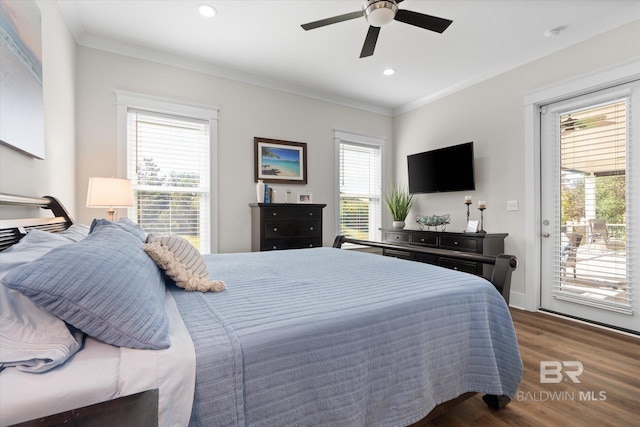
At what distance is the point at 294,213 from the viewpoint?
3.72 m

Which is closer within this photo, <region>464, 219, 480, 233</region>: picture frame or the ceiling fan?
the ceiling fan

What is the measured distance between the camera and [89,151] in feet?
9.82

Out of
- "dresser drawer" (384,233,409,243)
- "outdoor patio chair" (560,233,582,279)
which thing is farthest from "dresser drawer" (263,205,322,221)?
"outdoor patio chair" (560,233,582,279)

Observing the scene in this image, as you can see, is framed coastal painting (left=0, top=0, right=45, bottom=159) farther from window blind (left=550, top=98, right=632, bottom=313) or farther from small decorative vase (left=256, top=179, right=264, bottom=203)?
window blind (left=550, top=98, right=632, bottom=313)

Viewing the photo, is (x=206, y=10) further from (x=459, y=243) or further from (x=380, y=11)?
(x=459, y=243)

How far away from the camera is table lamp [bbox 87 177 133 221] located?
2.48 metres

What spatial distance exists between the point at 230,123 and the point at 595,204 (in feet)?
13.2

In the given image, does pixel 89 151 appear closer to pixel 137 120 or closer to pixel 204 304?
pixel 137 120

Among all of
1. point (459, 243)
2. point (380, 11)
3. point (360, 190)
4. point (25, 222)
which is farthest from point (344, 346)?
point (360, 190)

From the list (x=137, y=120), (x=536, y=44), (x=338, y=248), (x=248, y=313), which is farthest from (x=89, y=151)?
(x=536, y=44)

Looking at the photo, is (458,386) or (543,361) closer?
Result: (458,386)

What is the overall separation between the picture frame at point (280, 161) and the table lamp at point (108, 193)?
5.10ft

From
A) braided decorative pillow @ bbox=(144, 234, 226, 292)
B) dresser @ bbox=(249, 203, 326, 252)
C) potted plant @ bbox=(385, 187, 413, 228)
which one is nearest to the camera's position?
braided decorative pillow @ bbox=(144, 234, 226, 292)

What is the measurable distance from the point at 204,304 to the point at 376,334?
0.66m
